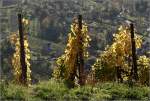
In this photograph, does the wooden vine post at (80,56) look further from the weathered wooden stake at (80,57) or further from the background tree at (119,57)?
the background tree at (119,57)

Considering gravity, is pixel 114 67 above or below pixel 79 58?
below

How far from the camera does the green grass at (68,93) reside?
21.7m

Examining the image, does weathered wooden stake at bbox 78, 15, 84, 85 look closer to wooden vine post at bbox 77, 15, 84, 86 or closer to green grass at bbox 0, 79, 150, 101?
wooden vine post at bbox 77, 15, 84, 86

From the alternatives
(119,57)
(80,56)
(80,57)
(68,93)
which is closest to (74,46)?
(80,56)

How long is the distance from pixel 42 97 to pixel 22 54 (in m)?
13.5

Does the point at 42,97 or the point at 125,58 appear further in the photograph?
the point at 125,58

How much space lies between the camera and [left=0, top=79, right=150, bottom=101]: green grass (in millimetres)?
21714

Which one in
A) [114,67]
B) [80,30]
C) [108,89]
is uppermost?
[80,30]

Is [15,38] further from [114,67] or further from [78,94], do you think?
[78,94]

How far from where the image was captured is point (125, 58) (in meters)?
53.8

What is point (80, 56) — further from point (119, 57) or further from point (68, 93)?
point (119, 57)

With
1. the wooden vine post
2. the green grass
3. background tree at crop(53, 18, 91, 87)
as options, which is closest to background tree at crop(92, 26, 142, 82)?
background tree at crop(53, 18, 91, 87)

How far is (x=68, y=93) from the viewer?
23.5m

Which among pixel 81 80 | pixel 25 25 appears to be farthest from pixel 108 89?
pixel 25 25
